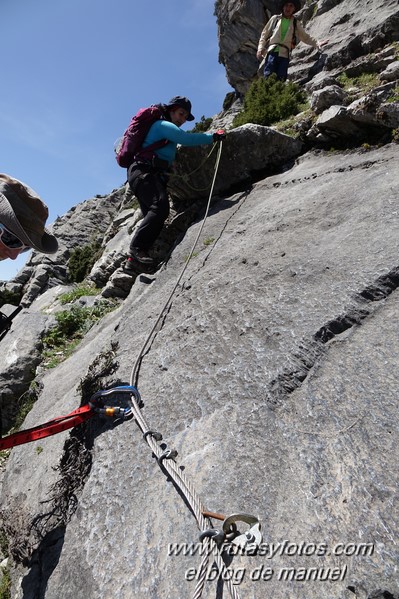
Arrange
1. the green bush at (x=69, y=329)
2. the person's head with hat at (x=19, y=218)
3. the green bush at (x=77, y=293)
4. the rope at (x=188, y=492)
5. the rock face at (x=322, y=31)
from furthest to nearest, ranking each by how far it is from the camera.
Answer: the green bush at (x=77, y=293)
the rock face at (x=322, y=31)
the green bush at (x=69, y=329)
the person's head with hat at (x=19, y=218)
the rope at (x=188, y=492)

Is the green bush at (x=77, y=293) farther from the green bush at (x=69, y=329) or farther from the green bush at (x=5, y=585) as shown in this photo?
the green bush at (x=5, y=585)

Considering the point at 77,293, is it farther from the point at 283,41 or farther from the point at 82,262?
the point at 283,41

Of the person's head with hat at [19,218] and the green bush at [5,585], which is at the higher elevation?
the person's head with hat at [19,218]

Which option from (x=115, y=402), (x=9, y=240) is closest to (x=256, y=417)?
(x=115, y=402)

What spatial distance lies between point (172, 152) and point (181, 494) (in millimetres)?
6447

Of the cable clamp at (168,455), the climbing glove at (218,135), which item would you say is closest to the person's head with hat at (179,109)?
the climbing glove at (218,135)

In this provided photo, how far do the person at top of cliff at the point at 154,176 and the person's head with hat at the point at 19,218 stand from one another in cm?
381

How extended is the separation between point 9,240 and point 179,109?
5.50 m

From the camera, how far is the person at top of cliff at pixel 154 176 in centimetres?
732

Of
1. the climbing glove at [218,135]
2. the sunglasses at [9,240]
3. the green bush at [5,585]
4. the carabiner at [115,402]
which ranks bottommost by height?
the green bush at [5,585]

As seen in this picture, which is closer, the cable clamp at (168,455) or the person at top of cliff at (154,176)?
the cable clamp at (168,455)

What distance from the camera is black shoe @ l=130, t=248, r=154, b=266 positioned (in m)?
7.54

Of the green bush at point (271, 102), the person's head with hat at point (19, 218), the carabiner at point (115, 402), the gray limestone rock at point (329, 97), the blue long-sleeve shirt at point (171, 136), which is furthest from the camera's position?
the green bush at point (271, 102)

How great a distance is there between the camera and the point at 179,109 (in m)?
7.52
